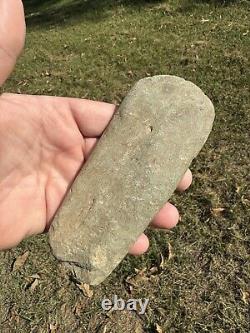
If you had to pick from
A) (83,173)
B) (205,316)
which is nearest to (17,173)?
(83,173)

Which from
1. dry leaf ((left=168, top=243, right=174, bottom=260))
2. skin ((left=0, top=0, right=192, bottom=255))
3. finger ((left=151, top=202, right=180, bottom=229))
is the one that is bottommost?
dry leaf ((left=168, top=243, right=174, bottom=260))

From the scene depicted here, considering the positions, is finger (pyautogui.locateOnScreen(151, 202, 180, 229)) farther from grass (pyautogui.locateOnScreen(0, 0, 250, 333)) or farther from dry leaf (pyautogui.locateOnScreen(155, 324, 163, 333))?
dry leaf (pyautogui.locateOnScreen(155, 324, 163, 333))

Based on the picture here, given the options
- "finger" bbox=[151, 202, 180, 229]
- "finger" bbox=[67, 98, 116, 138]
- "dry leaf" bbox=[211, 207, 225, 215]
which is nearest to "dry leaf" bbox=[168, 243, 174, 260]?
"dry leaf" bbox=[211, 207, 225, 215]

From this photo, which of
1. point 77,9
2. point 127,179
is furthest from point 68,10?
point 127,179

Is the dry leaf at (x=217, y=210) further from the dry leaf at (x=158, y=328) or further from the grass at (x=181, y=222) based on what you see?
the dry leaf at (x=158, y=328)

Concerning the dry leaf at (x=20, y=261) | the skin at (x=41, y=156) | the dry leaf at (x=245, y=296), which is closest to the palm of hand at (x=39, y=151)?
the skin at (x=41, y=156)

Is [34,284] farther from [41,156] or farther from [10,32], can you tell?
[10,32]

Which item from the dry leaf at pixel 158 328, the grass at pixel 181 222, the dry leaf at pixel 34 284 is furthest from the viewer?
the dry leaf at pixel 34 284
